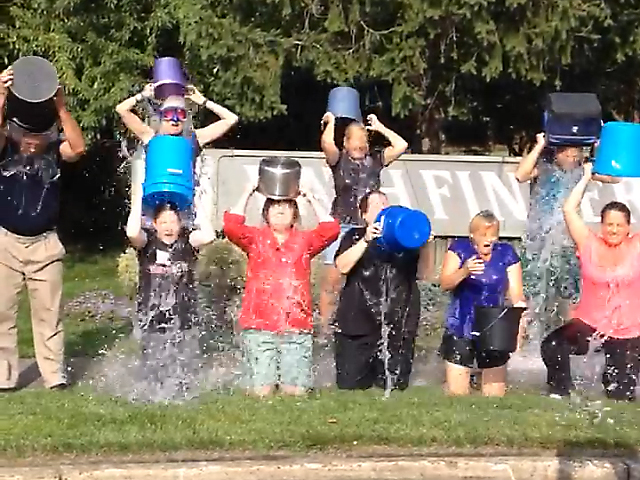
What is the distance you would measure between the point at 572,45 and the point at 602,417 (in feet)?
28.1

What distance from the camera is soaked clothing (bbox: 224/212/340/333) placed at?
20.2ft

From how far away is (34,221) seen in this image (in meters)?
6.32

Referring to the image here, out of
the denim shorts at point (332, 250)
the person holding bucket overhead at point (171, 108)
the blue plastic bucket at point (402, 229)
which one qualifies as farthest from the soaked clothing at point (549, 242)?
the person holding bucket overhead at point (171, 108)

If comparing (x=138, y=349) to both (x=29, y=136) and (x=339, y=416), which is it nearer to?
(x=29, y=136)

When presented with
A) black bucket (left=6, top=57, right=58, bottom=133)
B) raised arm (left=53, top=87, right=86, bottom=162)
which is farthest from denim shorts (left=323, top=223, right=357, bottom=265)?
black bucket (left=6, top=57, right=58, bottom=133)

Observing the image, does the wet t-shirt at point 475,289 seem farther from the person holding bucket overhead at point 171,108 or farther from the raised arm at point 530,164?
the person holding bucket overhead at point 171,108

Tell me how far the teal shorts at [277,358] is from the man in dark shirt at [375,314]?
372mm

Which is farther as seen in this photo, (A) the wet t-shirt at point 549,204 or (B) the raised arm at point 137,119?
(A) the wet t-shirt at point 549,204

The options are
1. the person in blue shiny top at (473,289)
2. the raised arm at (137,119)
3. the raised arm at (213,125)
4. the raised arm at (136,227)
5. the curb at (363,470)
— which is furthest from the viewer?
the raised arm at (213,125)

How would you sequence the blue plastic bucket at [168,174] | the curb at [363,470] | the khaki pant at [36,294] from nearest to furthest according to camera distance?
1. the curb at [363,470]
2. the blue plastic bucket at [168,174]
3. the khaki pant at [36,294]

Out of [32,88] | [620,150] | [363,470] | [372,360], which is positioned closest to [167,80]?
[32,88]

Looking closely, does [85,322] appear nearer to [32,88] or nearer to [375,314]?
[32,88]

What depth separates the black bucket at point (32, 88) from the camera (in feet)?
20.1

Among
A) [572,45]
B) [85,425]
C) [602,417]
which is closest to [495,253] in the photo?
[602,417]
